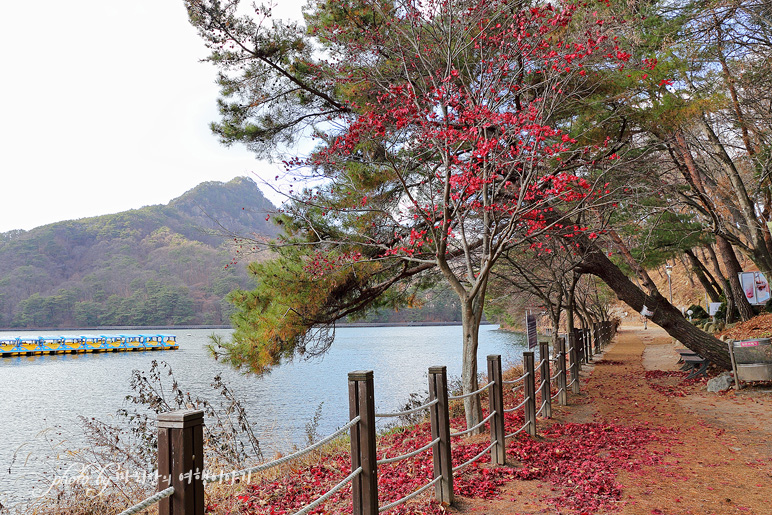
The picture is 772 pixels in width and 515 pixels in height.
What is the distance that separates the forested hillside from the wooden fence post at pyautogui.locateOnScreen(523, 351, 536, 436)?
235ft

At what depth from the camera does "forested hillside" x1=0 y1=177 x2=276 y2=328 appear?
282 feet

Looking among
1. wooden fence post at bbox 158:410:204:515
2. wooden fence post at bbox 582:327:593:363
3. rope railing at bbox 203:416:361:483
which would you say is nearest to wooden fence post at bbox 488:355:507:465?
rope railing at bbox 203:416:361:483

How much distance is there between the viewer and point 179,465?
1.81m

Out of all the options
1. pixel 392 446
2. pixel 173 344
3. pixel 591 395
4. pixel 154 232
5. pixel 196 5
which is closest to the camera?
pixel 196 5

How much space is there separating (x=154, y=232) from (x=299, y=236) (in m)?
107

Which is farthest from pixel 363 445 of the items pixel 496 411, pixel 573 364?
pixel 573 364

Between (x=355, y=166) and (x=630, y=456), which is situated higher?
(x=355, y=166)

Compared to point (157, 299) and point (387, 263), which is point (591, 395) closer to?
point (387, 263)

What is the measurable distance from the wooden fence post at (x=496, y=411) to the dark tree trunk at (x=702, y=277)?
59.2 feet

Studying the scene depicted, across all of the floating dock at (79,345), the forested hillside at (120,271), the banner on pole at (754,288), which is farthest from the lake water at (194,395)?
the forested hillside at (120,271)

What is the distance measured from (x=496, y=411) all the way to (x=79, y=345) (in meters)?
49.6

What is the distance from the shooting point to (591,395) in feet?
35.1

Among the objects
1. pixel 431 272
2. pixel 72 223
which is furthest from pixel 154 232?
pixel 431 272

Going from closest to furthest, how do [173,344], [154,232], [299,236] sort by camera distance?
[299,236] → [173,344] → [154,232]
